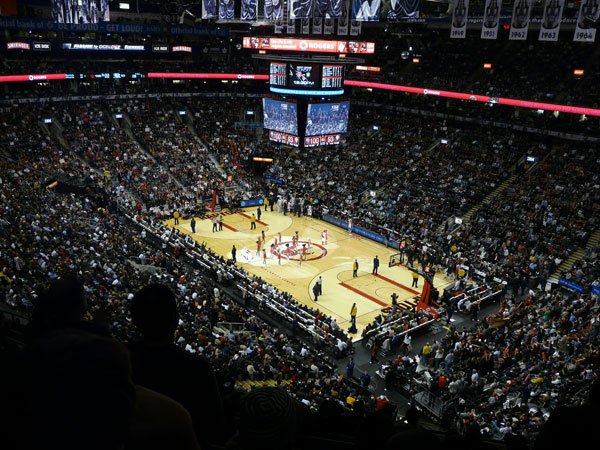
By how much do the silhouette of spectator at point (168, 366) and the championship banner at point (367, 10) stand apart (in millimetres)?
25729

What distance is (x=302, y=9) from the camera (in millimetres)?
26000

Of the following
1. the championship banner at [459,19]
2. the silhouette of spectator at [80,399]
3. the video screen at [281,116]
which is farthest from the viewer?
the video screen at [281,116]

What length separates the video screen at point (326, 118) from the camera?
107 feet


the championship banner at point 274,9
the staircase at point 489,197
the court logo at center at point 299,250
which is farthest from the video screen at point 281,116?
the staircase at point 489,197

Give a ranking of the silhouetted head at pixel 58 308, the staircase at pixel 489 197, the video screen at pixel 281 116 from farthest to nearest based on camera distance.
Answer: the staircase at pixel 489 197 → the video screen at pixel 281 116 → the silhouetted head at pixel 58 308

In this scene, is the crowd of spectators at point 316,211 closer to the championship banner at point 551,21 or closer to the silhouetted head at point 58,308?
the silhouetted head at point 58,308

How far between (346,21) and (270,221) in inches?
586

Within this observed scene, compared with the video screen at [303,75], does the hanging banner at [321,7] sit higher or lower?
higher

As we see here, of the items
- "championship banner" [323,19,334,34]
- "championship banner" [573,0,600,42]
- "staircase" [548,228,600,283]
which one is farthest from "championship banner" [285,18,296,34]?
"staircase" [548,228,600,283]

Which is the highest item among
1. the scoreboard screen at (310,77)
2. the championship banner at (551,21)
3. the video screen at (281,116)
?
the championship banner at (551,21)

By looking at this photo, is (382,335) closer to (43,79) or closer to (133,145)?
(133,145)

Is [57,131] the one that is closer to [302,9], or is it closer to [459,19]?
[302,9]

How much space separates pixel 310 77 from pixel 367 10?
20.5 feet

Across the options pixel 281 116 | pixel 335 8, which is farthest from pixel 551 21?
pixel 281 116
